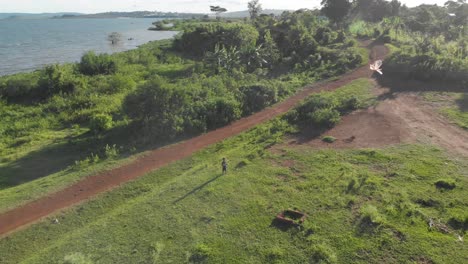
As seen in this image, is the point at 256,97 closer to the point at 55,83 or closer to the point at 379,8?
the point at 55,83

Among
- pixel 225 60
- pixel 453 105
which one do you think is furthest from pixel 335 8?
pixel 453 105

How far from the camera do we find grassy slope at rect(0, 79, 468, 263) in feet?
42.1

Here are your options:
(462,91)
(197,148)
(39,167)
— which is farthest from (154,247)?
(462,91)

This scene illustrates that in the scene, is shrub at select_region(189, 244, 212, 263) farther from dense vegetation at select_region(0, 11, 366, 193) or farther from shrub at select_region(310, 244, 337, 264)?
dense vegetation at select_region(0, 11, 366, 193)

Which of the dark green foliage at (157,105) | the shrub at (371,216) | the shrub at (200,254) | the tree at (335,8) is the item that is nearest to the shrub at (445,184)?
the shrub at (371,216)

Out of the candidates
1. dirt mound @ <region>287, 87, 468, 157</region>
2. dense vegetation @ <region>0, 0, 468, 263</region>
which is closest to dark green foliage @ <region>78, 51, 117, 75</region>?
dense vegetation @ <region>0, 0, 468, 263</region>

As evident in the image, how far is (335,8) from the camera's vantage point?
6256 cm

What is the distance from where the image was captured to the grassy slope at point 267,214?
42.1 ft

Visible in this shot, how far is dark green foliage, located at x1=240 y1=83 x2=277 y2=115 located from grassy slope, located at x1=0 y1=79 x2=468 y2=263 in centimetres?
855

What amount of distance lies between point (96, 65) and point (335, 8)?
137 feet

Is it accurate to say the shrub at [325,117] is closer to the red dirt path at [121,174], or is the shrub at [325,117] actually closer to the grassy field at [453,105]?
the red dirt path at [121,174]

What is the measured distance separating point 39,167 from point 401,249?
20.5m

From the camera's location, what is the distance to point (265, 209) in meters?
15.3

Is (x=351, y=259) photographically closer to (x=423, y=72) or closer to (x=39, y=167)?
(x=39, y=167)
